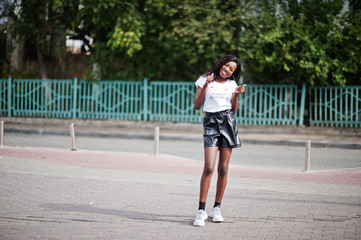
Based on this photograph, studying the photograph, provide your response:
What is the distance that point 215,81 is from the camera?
576 centimetres

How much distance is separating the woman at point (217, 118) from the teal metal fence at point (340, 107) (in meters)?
13.1

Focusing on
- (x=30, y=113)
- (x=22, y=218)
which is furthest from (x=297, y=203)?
(x=30, y=113)

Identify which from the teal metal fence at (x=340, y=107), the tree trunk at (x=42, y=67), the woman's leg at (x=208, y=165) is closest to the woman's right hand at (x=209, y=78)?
the woman's leg at (x=208, y=165)

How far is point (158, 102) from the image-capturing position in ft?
63.7

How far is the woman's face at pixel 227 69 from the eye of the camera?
568 centimetres

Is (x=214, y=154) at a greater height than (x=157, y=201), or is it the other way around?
(x=214, y=154)

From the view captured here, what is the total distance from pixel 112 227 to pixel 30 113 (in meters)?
16.0

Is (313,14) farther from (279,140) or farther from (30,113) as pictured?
(30,113)

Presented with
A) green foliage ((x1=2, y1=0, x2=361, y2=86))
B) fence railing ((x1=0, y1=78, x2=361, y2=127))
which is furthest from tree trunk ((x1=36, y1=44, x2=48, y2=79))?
green foliage ((x1=2, y1=0, x2=361, y2=86))

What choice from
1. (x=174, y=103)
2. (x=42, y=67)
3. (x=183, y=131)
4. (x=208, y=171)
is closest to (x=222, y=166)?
(x=208, y=171)

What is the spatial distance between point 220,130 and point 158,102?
546 inches

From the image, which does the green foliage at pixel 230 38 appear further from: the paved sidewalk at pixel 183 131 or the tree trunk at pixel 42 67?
the tree trunk at pixel 42 67

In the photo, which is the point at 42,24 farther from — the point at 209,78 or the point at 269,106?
the point at 209,78

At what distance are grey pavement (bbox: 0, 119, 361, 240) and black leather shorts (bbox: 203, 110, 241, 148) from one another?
896 millimetres
